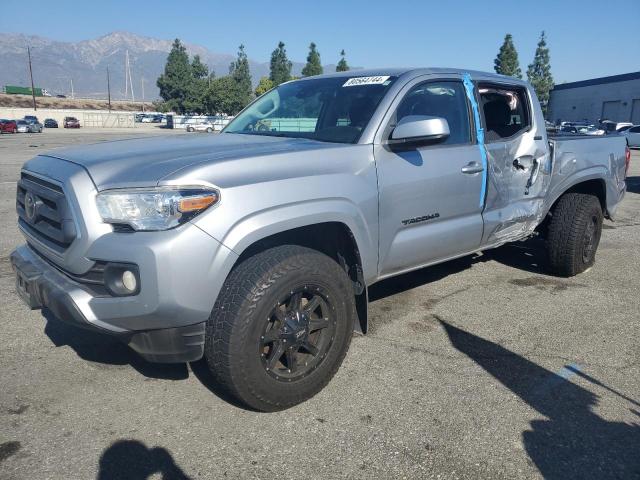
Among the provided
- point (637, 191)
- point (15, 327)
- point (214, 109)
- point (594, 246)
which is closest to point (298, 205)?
point (15, 327)

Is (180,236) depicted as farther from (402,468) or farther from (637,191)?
(637,191)

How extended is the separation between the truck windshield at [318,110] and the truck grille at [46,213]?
5.13 ft

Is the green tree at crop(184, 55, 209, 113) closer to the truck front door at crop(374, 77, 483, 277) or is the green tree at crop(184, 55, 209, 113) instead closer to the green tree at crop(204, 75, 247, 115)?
the green tree at crop(204, 75, 247, 115)

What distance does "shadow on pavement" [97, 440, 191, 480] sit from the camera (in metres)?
2.28

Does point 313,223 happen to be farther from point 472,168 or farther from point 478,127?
point 478,127

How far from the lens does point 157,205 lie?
2.35m

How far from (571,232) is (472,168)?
1.72m

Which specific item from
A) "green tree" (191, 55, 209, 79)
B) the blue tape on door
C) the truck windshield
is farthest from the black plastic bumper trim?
"green tree" (191, 55, 209, 79)

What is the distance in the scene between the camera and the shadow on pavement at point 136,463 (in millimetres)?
2277

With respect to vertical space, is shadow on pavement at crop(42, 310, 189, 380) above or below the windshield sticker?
below

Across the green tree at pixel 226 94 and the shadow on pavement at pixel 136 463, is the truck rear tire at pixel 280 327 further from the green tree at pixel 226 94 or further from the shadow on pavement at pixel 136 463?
the green tree at pixel 226 94

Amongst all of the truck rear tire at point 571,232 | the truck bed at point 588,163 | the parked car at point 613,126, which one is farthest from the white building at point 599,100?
the truck rear tire at point 571,232

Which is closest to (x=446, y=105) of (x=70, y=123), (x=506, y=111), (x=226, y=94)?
(x=506, y=111)

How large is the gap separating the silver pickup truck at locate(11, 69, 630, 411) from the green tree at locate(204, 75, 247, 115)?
68.6 meters
